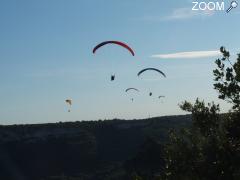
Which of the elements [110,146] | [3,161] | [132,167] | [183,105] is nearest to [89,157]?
[110,146]

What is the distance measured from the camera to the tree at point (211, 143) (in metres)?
22.2

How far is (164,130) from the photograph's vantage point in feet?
623

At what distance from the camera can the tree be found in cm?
2216

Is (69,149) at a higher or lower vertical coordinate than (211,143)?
higher

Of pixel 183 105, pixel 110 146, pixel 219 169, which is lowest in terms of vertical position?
pixel 219 169

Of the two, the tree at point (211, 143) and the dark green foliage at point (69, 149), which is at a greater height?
the dark green foliage at point (69, 149)

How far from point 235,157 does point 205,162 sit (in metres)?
1.40

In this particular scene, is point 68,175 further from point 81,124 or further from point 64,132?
point 81,124

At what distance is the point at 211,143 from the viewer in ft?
75.1

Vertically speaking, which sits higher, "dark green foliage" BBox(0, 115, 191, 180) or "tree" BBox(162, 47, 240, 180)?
"dark green foliage" BBox(0, 115, 191, 180)

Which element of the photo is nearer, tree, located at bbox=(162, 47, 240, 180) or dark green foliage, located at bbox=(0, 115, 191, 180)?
tree, located at bbox=(162, 47, 240, 180)

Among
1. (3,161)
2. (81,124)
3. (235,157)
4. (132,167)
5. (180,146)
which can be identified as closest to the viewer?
(235,157)

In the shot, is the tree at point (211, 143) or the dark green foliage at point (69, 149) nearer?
the tree at point (211, 143)

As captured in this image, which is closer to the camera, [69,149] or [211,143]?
[211,143]
